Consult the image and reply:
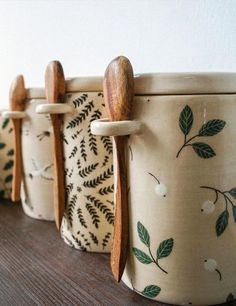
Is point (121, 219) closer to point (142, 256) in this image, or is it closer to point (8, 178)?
point (142, 256)

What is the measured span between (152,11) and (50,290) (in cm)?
38

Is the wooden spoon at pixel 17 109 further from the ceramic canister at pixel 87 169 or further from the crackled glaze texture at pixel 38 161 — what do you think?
the ceramic canister at pixel 87 169

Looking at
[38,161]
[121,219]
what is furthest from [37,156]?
[121,219]

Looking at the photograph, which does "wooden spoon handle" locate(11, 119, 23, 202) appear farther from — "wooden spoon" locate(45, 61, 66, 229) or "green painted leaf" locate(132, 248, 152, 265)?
"green painted leaf" locate(132, 248, 152, 265)

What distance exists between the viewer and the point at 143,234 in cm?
31

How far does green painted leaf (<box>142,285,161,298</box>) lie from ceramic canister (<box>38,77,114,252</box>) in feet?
0.34

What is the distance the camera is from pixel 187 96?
276 millimetres

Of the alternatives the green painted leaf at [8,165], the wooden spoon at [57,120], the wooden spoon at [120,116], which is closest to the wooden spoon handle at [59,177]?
the wooden spoon at [57,120]

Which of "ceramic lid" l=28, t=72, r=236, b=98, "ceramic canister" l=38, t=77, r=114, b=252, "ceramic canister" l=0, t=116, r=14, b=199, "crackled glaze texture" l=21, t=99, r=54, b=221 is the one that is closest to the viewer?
"ceramic lid" l=28, t=72, r=236, b=98

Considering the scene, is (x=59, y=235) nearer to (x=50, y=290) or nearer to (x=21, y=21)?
(x=50, y=290)

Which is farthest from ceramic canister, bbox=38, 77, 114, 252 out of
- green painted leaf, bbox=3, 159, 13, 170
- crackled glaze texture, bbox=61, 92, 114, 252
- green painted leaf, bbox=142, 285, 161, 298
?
green painted leaf, bbox=3, 159, 13, 170

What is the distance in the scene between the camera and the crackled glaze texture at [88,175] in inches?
15.4

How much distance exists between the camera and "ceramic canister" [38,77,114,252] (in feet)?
1.27

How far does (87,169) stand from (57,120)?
7 centimetres
